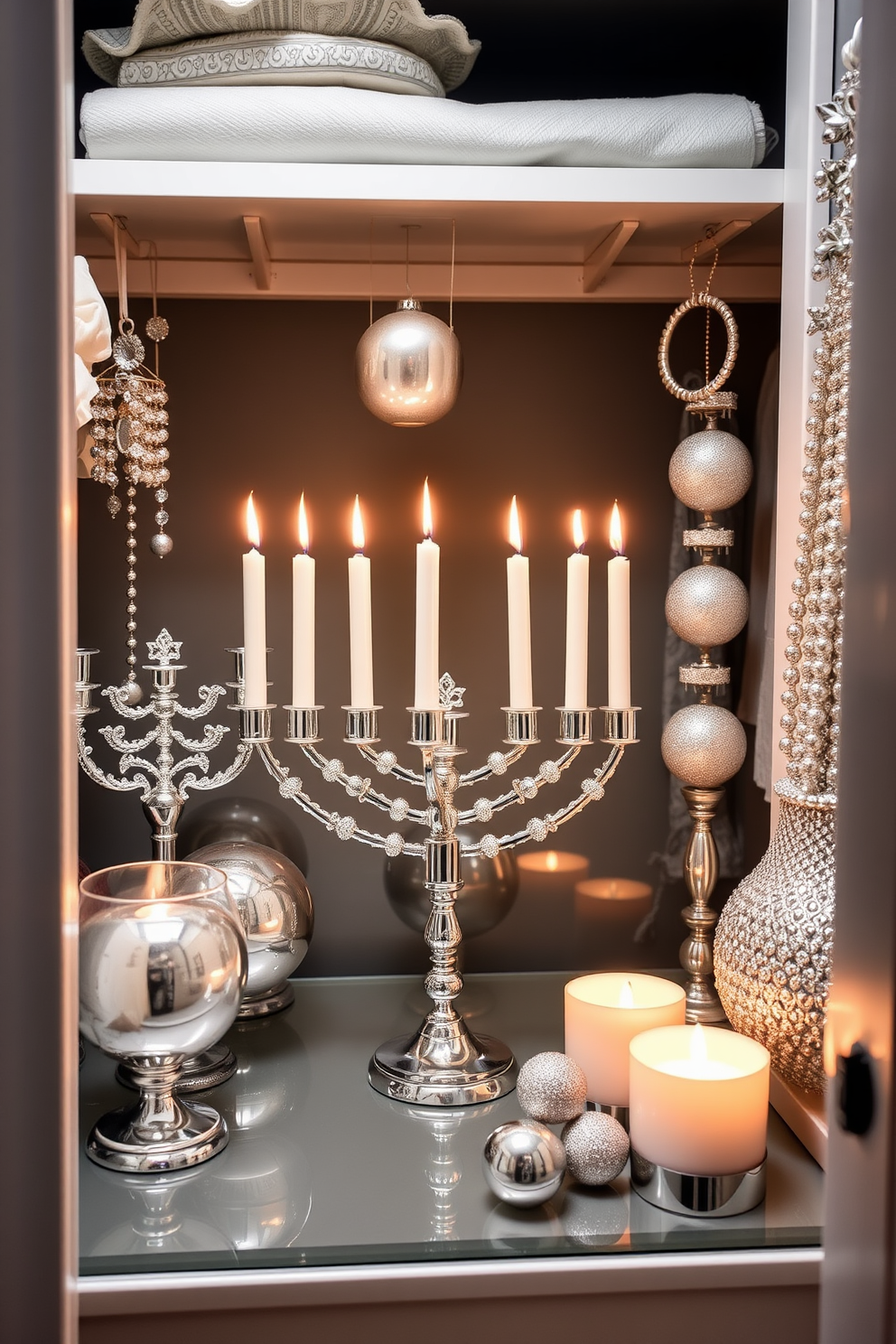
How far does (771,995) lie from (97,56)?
2.86 ft

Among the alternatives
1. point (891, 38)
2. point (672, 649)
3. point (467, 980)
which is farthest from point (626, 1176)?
point (891, 38)

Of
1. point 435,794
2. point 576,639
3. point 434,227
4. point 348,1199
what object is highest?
point 434,227

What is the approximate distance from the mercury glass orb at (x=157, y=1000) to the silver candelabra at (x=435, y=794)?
0.44 ft

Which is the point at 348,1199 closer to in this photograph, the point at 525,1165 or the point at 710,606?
the point at 525,1165

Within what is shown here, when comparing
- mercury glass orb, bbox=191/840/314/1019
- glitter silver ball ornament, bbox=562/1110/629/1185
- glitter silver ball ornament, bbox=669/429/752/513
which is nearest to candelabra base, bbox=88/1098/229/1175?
mercury glass orb, bbox=191/840/314/1019

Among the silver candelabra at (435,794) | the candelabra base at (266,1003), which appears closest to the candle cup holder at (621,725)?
the silver candelabra at (435,794)

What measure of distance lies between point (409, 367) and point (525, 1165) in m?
0.58

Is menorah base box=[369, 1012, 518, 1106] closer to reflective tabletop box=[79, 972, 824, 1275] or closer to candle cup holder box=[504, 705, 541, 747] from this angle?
reflective tabletop box=[79, 972, 824, 1275]

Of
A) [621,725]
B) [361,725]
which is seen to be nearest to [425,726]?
[361,725]

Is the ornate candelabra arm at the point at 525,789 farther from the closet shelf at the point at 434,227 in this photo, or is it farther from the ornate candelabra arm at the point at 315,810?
the closet shelf at the point at 434,227

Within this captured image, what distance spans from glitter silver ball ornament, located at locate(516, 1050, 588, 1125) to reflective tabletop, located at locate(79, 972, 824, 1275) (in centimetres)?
5

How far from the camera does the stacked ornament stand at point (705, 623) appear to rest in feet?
2.95

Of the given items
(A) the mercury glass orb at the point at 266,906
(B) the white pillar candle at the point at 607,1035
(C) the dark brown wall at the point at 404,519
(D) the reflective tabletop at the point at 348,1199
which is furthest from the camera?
(C) the dark brown wall at the point at 404,519

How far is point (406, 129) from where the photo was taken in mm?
780
